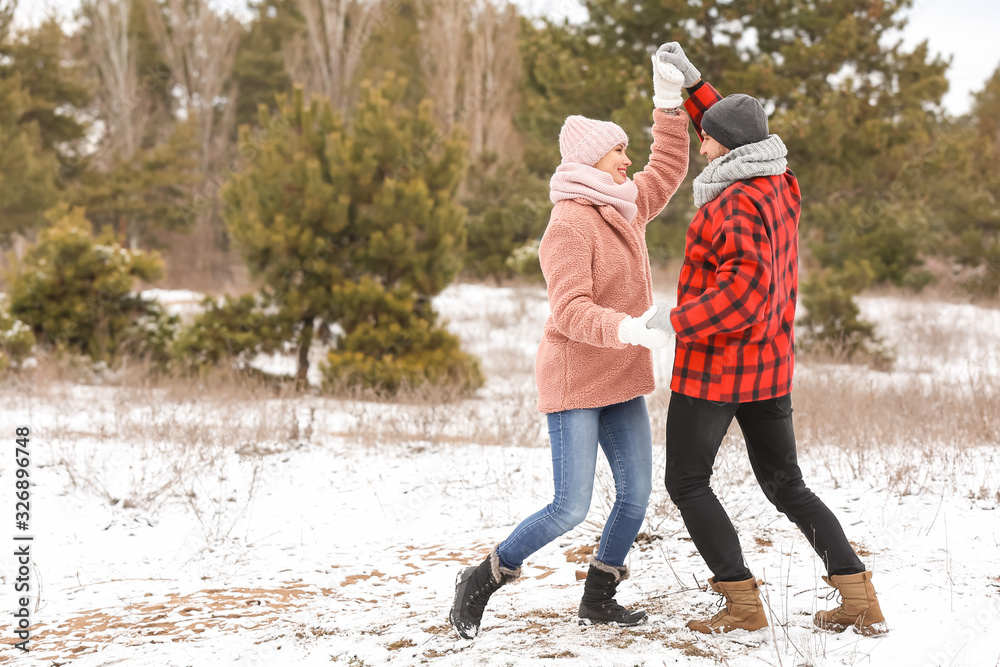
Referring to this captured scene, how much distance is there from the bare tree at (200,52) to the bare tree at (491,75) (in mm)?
8512

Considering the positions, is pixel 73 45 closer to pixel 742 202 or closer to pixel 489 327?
pixel 489 327

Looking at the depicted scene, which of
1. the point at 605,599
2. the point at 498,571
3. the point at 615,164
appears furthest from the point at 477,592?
the point at 615,164

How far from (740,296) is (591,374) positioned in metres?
0.53

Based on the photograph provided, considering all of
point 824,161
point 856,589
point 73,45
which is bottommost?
point 856,589

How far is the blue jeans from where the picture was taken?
8.09 feet

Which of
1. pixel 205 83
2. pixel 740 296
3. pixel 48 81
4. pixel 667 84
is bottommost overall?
pixel 740 296

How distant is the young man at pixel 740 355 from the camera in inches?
86.6

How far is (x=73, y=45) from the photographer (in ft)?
84.7

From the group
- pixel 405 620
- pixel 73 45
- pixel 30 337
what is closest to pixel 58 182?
pixel 73 45

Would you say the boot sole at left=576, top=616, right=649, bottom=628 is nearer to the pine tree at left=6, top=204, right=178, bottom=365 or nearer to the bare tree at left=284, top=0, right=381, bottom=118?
the pine tree at left=6, top=204, right=178, bottom=365

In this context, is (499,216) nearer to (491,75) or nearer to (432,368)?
(491,75)

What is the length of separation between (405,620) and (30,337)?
771 cm

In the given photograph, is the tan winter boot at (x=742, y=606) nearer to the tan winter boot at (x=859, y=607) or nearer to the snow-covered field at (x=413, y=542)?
the snow-covered field at (x=413, y=542)

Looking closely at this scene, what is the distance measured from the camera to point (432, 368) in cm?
825
